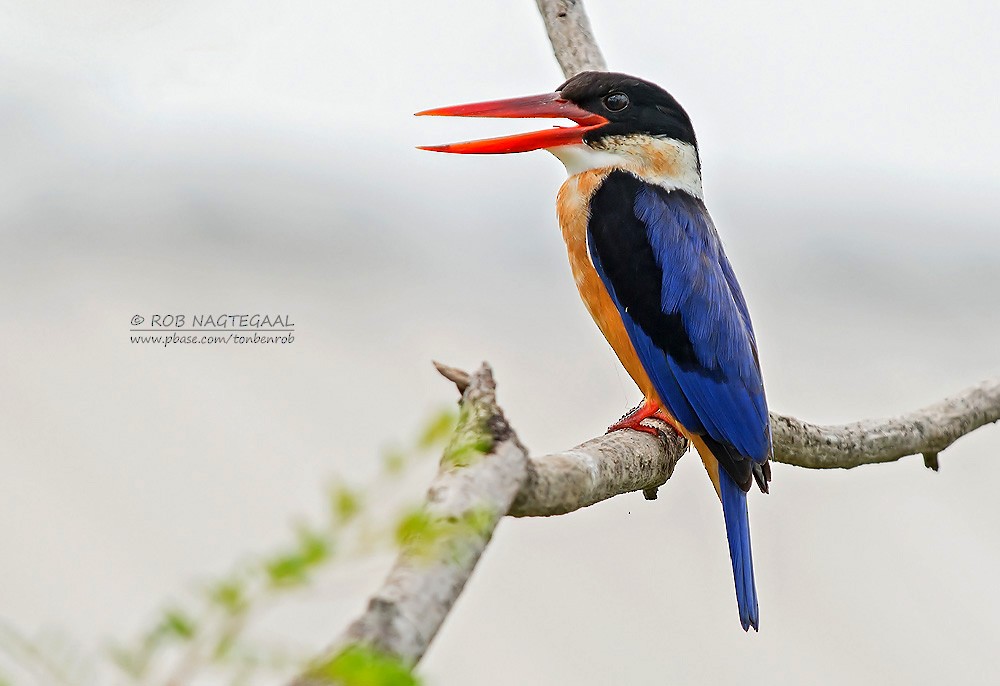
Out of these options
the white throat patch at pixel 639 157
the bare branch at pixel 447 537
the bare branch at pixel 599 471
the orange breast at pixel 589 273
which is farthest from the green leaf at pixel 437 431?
the white throat patch at pixel 639 157

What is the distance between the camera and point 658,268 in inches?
84.1

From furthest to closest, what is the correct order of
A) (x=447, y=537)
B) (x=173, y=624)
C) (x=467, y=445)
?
1. (x=467, y=445)
2. (x=447, y=537)
3. (x=173, y=624)

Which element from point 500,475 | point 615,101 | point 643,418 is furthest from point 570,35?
point 500,475

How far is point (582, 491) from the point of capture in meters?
1.29

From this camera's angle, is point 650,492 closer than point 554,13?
Yes

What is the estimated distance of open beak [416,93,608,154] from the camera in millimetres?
2162

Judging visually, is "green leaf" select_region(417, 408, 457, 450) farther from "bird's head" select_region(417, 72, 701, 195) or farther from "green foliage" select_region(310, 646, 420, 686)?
"bird's head" select_region(417, 72, 701, 195)

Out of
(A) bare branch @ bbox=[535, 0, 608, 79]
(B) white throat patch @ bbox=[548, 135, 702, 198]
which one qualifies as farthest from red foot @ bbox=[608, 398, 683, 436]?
(A) bare branch @ bbox=[535, 0, 608, 79]

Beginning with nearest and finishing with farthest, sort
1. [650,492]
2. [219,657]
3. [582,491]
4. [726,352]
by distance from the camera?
[219,657] < [582,491] < [650,492] < [726,352]

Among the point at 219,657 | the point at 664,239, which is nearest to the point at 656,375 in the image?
the point at 664,239

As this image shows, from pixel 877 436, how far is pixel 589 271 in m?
0.72

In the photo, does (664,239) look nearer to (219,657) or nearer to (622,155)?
(622,155)

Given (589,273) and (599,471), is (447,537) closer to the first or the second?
(599,471)

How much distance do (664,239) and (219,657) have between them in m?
1.85
